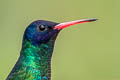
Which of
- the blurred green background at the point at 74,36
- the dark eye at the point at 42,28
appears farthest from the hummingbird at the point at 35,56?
the blurred green background at the point at 74,36

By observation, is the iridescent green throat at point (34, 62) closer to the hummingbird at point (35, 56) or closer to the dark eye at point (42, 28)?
the hummingbird at point (35, 56)

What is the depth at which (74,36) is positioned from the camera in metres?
8.83

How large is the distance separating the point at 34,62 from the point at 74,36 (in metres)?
5.07

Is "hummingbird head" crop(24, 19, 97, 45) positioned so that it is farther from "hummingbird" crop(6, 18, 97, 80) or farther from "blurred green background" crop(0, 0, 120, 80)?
"blurred green background" crop(0, 0, 120, 80)

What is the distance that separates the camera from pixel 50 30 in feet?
12.6

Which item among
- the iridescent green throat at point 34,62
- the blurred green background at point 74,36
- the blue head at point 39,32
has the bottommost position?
the blurred green background at point 74,36

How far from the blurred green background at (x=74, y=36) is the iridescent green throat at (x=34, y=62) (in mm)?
3605

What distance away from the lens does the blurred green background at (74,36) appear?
7.94 meters

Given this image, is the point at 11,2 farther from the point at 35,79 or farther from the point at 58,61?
the point at 35,79

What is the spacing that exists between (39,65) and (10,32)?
5285 mm

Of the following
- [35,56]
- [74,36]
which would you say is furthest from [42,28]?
[74,36]

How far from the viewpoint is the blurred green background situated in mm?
7941

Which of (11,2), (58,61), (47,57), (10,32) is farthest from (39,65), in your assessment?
(11,2)

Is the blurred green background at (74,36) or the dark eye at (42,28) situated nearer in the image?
the dark eye at (42,28)
